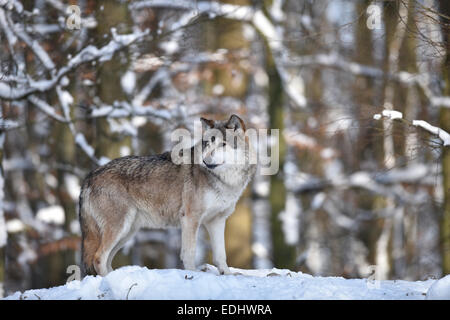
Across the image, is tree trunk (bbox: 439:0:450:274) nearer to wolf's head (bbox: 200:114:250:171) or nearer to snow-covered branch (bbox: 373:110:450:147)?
snow-covered branch (bbox: 373:110:450:147)

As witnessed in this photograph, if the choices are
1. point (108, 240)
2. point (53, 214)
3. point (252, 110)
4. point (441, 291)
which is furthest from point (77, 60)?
point (441, 291)

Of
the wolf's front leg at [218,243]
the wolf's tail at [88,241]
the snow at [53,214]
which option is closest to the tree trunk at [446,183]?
the wolf's front leg at [218,243]

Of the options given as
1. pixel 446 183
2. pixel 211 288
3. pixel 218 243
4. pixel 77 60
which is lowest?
pixel 211 288

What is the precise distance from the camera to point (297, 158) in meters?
17.4

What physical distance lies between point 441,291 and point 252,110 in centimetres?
991

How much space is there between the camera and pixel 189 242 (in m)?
6.66

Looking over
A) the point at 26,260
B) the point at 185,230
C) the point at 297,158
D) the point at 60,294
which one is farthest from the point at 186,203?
the point at 26,260

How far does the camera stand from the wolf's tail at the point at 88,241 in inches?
268

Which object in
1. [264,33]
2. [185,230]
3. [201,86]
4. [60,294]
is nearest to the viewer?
[60,294]

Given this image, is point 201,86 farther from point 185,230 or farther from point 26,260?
point 185,230

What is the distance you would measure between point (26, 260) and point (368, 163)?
11.6 meters

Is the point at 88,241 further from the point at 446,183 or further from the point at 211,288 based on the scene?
the point at 446,183

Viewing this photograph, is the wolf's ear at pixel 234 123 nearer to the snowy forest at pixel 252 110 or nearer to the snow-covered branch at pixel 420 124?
the snowy forest at pixel 252 110

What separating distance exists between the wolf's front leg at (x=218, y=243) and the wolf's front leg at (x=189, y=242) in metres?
0.35
